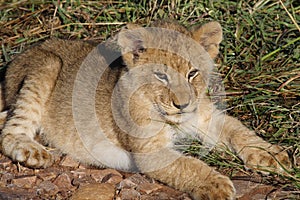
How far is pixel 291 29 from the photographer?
6332 mm

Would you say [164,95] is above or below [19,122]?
above

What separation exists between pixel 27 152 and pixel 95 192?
0.88m

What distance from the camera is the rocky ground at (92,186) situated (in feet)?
15.1

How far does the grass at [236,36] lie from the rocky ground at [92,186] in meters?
0.19

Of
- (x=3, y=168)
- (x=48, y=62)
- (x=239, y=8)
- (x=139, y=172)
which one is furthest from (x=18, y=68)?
(x=239, y=8)

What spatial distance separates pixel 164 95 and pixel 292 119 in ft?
3.96

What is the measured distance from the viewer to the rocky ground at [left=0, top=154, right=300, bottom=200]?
15.1 feet

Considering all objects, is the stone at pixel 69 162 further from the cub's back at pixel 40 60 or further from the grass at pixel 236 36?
the grass at pixel 236 36

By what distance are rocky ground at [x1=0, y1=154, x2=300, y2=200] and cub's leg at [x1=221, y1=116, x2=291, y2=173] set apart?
0.13m

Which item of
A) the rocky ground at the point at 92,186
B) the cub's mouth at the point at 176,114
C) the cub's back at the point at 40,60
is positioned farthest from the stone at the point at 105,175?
the cub's back at the point at 40,60

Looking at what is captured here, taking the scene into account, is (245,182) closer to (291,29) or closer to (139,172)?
(139,172)

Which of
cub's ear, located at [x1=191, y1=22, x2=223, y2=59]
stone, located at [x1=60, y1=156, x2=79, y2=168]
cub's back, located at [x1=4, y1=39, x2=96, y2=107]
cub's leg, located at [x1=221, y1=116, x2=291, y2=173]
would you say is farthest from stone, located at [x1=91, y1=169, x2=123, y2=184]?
cub's ear, located at [x1=191, y1=22, x2=223, y2=59]

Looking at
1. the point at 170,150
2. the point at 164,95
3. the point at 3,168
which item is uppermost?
the point at 164,95

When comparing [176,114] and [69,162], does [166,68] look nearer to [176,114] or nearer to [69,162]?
[176,114]
